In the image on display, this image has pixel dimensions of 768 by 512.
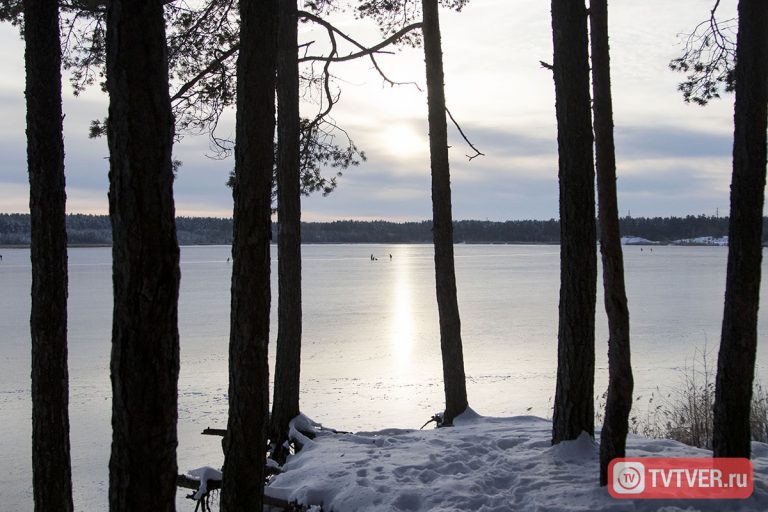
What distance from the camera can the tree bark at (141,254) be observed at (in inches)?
114

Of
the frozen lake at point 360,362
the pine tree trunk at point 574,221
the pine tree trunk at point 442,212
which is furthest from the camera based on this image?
the frozen lake at point 360,362

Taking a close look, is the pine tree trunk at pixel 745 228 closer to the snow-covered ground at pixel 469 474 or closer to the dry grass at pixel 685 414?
the snow-covered ground at pixel 469 474

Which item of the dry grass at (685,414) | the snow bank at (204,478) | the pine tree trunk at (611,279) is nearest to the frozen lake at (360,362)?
the dry grass at (685,414)

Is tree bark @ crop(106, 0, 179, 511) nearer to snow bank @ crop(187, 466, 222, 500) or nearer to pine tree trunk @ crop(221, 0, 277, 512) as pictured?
pine tree trunk @ crop(221, 0, 277, 512)

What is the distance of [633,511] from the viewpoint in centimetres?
450

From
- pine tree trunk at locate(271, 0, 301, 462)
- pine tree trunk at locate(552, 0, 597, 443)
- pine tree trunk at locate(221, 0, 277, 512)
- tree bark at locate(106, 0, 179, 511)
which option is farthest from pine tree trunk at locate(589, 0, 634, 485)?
pine tree trunk at locate(271, 0, 301, 462)

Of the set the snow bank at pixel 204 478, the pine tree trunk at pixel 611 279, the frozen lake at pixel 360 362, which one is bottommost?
the frozen lake at pixel 360 362

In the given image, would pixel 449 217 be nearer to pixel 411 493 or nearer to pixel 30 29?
pixel 411 493

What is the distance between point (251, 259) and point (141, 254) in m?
1.63

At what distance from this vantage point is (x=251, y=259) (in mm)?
4516

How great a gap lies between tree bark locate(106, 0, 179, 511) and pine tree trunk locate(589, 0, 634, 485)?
306cm

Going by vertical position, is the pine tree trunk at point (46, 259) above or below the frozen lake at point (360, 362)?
above

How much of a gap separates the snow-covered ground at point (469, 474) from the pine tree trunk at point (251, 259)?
89 cm

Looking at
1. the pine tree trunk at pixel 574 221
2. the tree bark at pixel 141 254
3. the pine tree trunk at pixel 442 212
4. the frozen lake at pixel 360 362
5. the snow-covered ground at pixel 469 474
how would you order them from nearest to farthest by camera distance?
the tree bark at pixel 141 254, the snow-covered ground at pixel 469 474, the pine tree trunk at pixel 574 221, the pine tree trunk at pixel 442 212, the frozen lake at pixel 360 362
